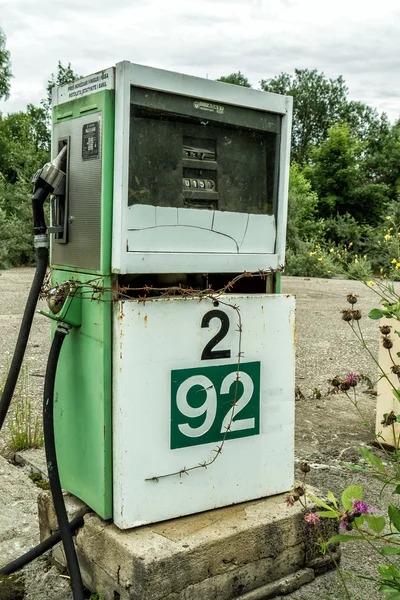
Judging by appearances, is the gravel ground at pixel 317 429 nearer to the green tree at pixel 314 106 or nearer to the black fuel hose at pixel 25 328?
the black fuel hose at pixel 25 328

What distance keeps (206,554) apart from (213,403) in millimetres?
494

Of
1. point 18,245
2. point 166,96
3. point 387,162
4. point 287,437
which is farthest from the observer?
point 387,162

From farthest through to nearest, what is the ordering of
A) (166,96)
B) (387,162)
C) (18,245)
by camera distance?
(387,162) < (18,245) < (166,96)

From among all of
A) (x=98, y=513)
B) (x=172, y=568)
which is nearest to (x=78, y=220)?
(x=98, y=513)

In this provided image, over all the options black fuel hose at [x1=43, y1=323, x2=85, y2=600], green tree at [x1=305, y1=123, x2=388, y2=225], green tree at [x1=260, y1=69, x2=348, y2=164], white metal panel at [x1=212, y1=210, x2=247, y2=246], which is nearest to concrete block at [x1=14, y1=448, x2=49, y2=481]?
black fuel hose at [x1=43, y1=323, x2=85, y2=600]

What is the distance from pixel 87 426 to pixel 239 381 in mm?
561

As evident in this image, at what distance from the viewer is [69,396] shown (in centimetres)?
234

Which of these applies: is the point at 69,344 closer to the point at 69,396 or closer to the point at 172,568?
the point at 69,396

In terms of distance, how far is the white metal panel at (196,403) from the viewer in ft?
6.82

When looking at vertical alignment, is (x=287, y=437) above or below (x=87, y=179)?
below

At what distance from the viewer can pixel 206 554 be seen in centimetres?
205

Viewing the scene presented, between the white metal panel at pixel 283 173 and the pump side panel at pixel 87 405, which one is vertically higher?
the white metal panel at pixel 283 173

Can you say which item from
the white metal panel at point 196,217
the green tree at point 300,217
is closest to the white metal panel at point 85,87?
the white metal panel at point 196,217

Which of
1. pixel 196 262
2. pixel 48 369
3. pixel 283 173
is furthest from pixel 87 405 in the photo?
pixel 283 173
